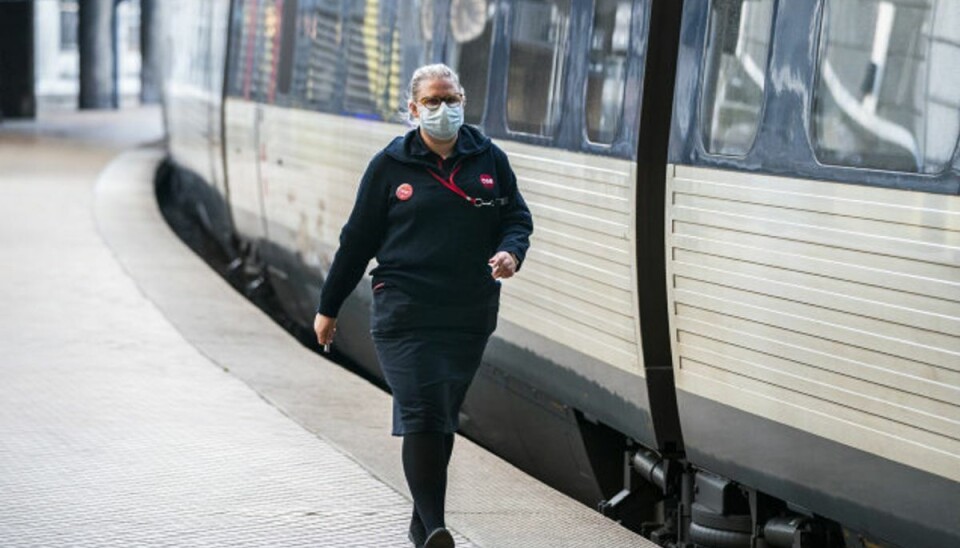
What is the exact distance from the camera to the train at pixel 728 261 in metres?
5.74

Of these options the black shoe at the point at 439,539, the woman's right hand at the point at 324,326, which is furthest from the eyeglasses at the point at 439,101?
the black shoe at the point at 439,539

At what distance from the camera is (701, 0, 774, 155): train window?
6602 millimetres

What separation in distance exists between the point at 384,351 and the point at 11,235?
12208 mm

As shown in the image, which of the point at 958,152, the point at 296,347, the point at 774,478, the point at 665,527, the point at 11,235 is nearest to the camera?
the point at 958,152

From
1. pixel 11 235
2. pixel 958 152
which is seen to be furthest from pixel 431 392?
pixel 11 235

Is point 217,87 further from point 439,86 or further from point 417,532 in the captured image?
point 439,86

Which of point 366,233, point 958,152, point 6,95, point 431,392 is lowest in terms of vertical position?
point 6,95

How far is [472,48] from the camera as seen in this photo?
31.2 feet

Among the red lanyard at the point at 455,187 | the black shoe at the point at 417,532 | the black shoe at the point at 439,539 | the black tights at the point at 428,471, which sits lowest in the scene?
the black shoe at the point at 417,532

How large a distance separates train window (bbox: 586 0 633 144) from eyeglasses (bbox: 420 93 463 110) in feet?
5.66

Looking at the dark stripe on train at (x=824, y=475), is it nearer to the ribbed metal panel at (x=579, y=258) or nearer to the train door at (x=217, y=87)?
the ribbed metal panel at (x=579, y=258)

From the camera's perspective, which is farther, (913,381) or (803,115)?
(803,115)

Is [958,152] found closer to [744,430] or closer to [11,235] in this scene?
[744,430]

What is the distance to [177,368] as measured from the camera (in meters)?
10.4
